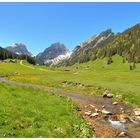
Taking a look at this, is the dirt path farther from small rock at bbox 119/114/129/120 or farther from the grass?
the grass

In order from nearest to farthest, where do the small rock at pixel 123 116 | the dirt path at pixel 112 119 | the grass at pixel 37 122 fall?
the grass at pixel 37 122 < the dirt path at pixel 112 119 < the small rock at pixel 123 116

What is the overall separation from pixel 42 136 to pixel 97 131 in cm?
573

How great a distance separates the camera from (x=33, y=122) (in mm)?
25922

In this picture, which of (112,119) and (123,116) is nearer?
(112,119)

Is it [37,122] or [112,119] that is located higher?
[37,122]

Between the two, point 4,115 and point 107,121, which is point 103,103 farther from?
point 4,115

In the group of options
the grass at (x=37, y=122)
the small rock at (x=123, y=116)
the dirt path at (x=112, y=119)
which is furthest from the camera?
the small rock at (x=123, y=116)

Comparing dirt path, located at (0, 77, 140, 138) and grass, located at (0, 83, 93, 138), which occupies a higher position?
grass, located at (0, 83, 93, 138)

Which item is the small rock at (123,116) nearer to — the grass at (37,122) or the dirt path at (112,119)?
the dirt path at (112,119)

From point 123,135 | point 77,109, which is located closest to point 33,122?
point 123,135

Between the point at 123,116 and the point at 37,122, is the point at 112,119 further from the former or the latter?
the point at 37,122

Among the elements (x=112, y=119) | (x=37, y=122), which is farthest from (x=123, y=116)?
(x=37, y=122)

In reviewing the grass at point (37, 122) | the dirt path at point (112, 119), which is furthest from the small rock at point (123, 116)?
the grass at point (37, 122)

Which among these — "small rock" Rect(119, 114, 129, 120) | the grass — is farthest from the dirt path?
the grass
